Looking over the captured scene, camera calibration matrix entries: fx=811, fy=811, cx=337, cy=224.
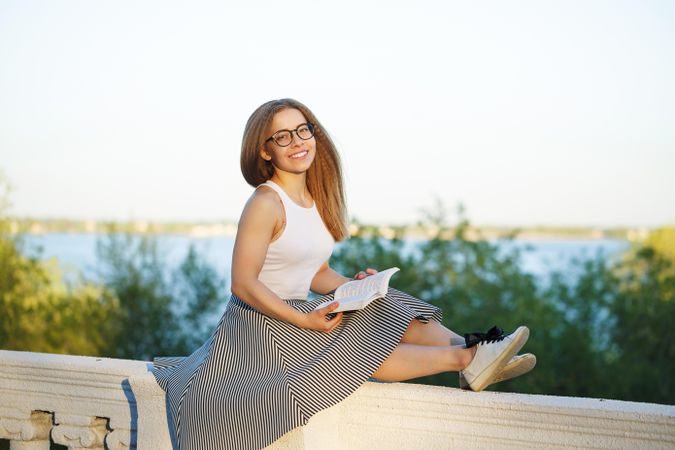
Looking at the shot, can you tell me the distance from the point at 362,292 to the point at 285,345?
0.85ft

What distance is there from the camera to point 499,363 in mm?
2096

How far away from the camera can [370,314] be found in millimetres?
2309

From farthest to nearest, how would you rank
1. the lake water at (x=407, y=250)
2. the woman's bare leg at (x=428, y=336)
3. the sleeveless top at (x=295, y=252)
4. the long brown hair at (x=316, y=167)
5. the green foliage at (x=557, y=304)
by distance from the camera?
the lake water at (x=407, y=250)
the green foliage at (x=557, y=304)
the long brown hair at (x=316, y=167)
the sleeveless top at (x=295, y=252)
the woman's bare leg at (x=428, y=336)

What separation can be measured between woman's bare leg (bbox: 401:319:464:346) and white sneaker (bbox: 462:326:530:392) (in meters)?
0.23

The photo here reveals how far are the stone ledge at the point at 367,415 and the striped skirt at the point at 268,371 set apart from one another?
65 mm

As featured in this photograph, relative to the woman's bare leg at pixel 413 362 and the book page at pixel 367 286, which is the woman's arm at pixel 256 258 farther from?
the woman's bare leg at pixel 413 362

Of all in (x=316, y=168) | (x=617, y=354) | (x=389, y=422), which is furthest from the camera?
(x=617, y=354)

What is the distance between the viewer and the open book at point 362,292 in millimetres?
2201

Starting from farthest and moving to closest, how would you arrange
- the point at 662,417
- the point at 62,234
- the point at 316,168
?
the point at 62,234, the point at 316,168, the point at 662,417

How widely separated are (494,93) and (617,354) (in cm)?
854

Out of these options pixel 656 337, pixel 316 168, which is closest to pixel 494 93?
pixel 656 337

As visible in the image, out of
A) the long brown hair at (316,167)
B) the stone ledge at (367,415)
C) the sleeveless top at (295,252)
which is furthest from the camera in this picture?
the long brown hair at (316,167)

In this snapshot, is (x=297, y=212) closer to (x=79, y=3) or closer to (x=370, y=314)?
(x=370, y=314)

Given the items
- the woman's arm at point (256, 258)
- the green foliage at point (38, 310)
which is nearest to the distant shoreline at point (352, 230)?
the green foliage at point (38, 310)
